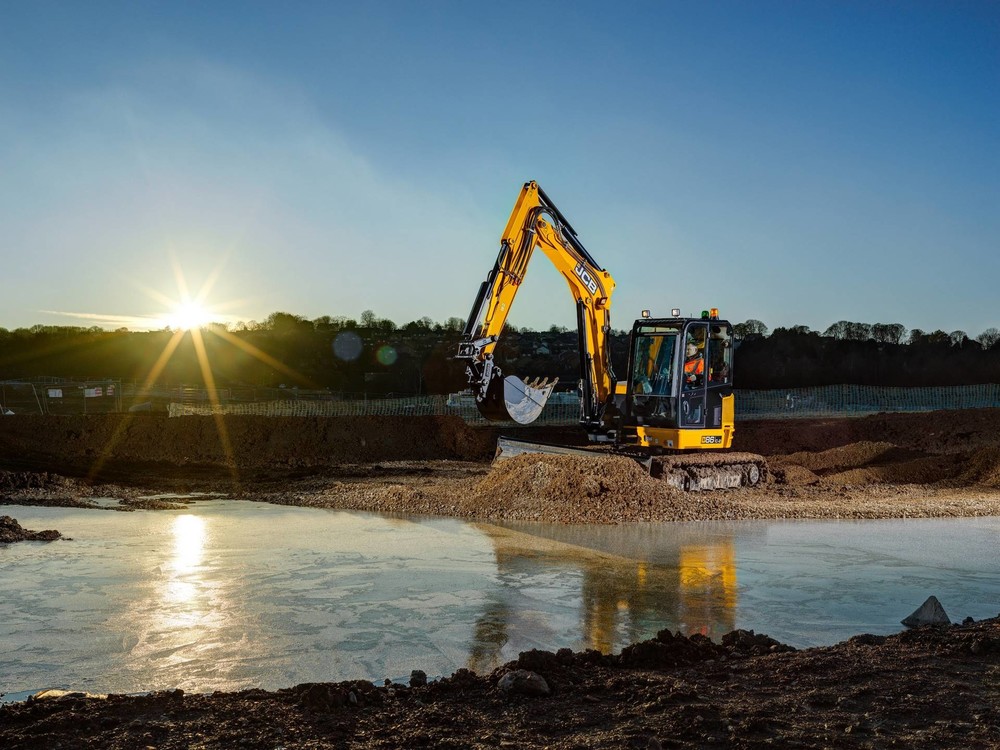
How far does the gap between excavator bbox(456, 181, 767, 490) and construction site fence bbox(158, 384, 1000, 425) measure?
54.7ft

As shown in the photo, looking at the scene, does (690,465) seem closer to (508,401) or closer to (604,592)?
(508,401)

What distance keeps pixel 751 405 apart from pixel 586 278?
2570 centimetres

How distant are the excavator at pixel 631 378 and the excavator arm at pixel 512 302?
0.7 inches

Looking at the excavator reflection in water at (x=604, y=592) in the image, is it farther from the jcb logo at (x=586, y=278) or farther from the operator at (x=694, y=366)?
the jcb logo at (x=586, y=278)

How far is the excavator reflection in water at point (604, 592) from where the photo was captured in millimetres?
7160

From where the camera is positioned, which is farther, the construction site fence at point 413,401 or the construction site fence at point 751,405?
the construction site fence at point 413,401

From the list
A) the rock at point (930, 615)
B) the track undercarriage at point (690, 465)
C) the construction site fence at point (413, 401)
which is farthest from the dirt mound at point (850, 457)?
the rock at point (930, 615)

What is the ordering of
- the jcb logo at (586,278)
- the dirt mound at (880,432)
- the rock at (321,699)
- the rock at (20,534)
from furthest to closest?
the dirt mound at (880,432) → the jcb logo at (586,278) → the rock at (20,534) → the rock at (321,699)

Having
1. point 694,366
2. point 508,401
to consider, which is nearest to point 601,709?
point 508,401

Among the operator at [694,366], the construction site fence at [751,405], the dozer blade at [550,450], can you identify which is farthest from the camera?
the construction site fence at [751,405]

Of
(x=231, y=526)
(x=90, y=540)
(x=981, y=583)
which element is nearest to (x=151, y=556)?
(x=90, y=540)

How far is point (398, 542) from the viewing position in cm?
1172

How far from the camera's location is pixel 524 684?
5.27m

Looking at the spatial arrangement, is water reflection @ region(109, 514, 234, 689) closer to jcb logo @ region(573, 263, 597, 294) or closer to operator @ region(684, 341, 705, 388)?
operator @ region(684, 341, 705, 388)
